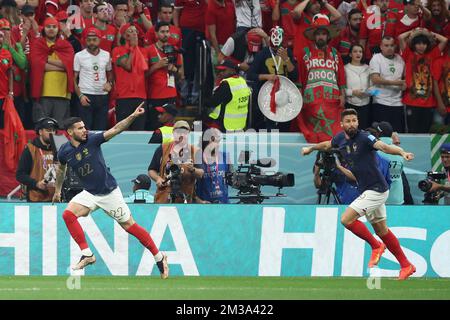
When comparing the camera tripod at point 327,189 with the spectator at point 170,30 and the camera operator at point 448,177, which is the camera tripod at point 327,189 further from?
the spectator at point 170,30

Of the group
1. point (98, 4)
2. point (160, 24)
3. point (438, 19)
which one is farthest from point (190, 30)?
point (438, 19)

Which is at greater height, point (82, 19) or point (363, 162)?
point (82, 19)

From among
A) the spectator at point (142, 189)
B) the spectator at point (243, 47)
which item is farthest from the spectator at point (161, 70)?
the spectator at point (142, 189)

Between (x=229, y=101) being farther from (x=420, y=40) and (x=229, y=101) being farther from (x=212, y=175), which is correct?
(x=420, y=40)

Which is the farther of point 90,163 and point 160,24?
point 160,24

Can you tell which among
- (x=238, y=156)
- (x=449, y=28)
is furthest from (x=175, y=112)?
(x=449, y=28)

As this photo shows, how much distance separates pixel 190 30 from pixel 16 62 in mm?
3053

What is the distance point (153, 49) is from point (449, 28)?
514 centimetres

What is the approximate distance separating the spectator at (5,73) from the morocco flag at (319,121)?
14.8 ft

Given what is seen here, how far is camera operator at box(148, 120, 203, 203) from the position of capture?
17141 mm

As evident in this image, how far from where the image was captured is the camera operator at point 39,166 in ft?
56.4

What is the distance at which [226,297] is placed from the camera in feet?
41.5

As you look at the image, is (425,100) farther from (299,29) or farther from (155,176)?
(155,176)

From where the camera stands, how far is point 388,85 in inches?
776
